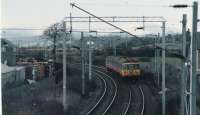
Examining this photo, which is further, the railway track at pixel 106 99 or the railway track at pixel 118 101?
the railway track at pixel 118 101

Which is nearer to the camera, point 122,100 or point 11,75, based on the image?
point 122,100

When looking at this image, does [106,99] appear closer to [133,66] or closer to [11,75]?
[11,75]

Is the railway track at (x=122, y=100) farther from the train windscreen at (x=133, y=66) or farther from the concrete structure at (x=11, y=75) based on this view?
the concrete structure at (x=11, y=75)

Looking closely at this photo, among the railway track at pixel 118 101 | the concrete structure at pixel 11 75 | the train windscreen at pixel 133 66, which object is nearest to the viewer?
the railway track at pixel 118 101

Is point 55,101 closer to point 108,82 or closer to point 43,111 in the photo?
point 43,111

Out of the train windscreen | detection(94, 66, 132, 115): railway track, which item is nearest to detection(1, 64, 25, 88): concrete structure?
detection(94, 66, 132, 115): railway track

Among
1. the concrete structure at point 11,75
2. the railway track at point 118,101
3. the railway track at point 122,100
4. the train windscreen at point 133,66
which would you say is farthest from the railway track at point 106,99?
the concrete structure at point 11,75

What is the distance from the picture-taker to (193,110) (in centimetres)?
622

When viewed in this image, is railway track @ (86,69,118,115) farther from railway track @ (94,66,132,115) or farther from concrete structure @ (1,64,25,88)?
concrete structure @ (1,64,25,88)

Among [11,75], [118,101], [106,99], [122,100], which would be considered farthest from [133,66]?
[11,75]

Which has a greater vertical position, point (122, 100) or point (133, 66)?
point (133, 66)

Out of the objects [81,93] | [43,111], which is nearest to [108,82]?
[81,93]

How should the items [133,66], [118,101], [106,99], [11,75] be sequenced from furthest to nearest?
[133,66] < [11,75] < [106,99] < [118,101]

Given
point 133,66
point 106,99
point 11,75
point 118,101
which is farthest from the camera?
point 133,66
